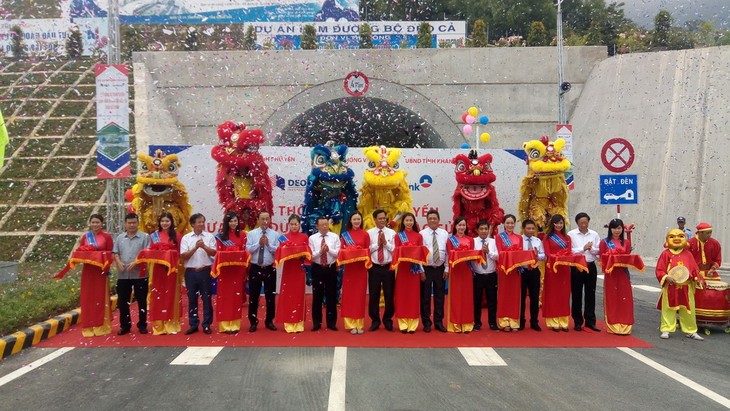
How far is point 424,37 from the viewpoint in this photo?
20422 millimetres

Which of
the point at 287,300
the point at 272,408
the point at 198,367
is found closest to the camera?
the point at 272,408

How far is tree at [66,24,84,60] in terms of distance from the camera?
26.1 m

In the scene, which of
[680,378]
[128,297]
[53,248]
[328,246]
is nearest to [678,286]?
[680,378]

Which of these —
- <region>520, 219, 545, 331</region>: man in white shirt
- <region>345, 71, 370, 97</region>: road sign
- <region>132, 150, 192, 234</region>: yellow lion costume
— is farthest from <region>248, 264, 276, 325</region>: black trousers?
<region>345, 71, 370, 97</region>: road sign

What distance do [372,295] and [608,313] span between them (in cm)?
287

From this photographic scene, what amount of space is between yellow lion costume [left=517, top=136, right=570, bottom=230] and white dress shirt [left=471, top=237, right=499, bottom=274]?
1568mm

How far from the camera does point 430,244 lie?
24.7 feet

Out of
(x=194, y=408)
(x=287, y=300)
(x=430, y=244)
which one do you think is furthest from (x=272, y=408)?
(x=430, y=244)

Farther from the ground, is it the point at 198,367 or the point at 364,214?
the point at 364,214

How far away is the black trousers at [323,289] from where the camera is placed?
7.52 meters

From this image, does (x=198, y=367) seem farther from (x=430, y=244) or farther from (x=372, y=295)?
(x=430, y=244)

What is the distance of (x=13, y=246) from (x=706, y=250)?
1398cm

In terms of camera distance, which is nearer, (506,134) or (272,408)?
(272,408)

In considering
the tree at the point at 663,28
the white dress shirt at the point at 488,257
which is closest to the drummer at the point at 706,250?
the white dress shirt at the point at 488,257
